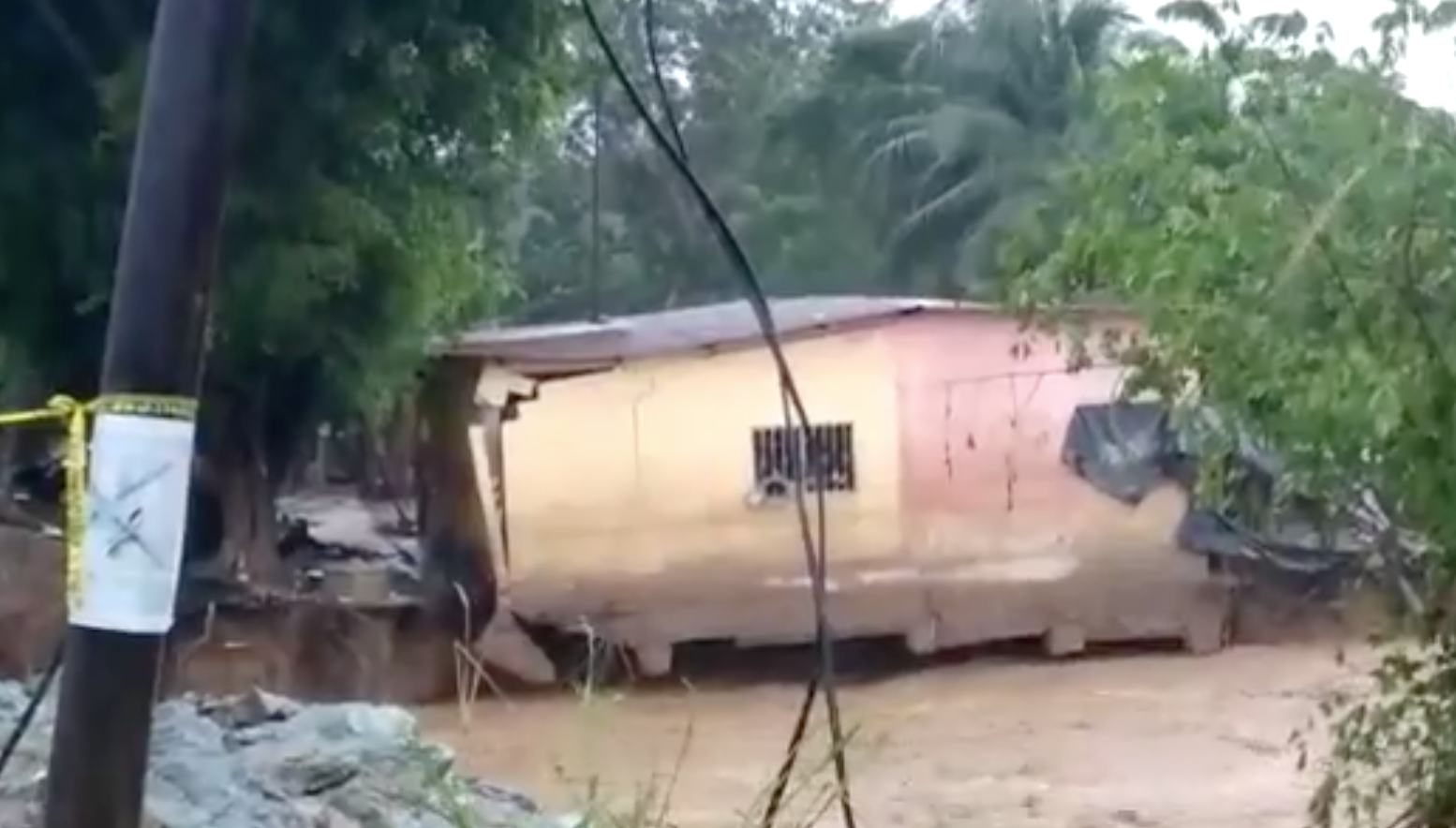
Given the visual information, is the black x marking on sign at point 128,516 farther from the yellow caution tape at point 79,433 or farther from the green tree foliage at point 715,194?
the green tree foliage at point 715,194

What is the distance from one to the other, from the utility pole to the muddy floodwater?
3338 millimetres

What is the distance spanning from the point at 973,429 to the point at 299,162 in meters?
6.22

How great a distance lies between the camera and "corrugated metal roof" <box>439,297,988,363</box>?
14.4 meters

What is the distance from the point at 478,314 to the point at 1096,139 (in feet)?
28.3

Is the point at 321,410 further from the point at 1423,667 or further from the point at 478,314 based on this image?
the point at 1423,667

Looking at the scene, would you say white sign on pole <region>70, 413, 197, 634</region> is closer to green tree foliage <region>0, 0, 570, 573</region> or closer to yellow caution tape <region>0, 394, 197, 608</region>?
yellow caution tape <region>0, 394, 197, 608</region>

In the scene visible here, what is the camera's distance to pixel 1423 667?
5.09 meters

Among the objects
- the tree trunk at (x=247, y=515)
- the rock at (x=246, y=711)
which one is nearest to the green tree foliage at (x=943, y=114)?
the tree trunk at (x=247, y=515)

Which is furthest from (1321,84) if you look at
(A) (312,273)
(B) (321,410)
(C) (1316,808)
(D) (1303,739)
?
(B) (321,410)

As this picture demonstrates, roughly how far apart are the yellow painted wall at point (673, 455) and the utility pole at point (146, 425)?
1290 cm

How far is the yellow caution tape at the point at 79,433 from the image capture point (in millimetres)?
1792

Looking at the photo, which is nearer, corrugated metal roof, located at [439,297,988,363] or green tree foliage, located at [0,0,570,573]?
green tree foliage, located at [0,0,570,573]

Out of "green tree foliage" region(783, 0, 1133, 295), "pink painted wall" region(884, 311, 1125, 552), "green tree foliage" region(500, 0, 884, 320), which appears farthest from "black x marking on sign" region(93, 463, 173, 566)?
"green tree foliage" region(783, 0, 1133, 295)

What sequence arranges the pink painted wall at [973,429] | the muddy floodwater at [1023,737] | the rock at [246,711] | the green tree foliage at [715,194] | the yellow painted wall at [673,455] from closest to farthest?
the rock at [246,711] → the muddy floodwater at [1023,737] → the yellow painted wall at [673,455] → the pink painted wall at [973,429] → the green tree foliage at [715,194]
